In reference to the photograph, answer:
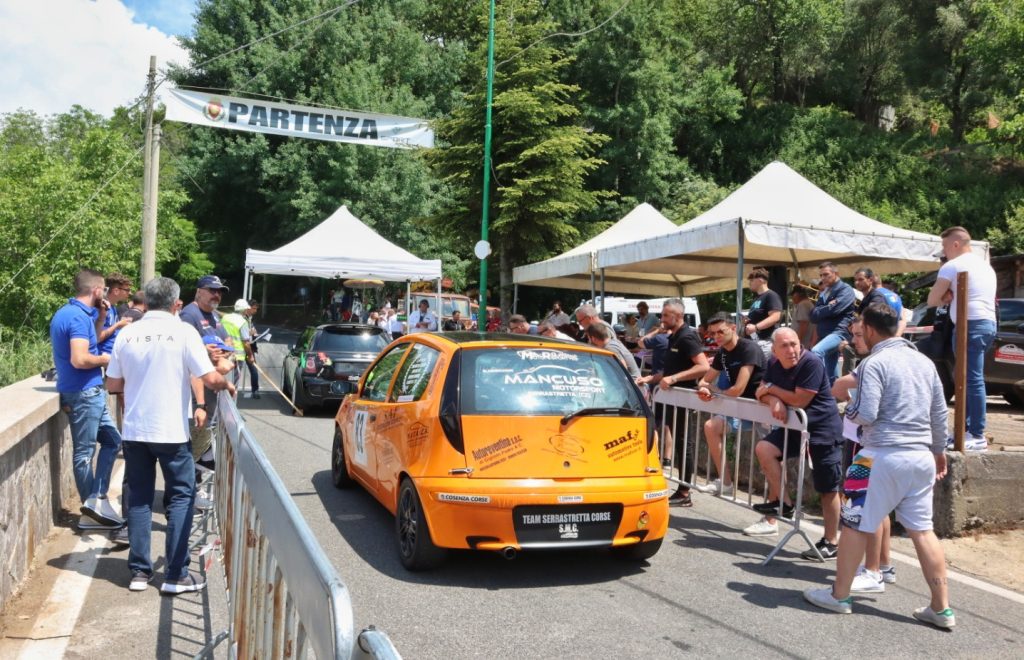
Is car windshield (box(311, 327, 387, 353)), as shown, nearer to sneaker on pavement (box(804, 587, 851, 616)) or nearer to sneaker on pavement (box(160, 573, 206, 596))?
sneaker on pavement (box(160, 573, 206, 596))

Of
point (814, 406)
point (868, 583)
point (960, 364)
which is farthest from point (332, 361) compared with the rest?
point (868, 583)

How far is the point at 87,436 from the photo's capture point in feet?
19.7

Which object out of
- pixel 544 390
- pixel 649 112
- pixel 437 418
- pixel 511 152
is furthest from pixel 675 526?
pixel 649 112

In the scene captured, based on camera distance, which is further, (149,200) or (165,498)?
(149,200)

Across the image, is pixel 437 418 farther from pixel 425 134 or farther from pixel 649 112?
pixel 649 112

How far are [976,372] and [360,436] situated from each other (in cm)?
542

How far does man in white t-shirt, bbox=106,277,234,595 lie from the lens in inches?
189

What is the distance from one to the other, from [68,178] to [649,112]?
23.1 m

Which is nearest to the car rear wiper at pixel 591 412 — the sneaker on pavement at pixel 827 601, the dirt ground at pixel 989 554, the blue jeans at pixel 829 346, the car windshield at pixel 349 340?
the sneaker on pavement at pixel 827 601

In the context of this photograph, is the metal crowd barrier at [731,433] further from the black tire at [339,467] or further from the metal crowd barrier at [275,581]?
the metal crowd barrier at [275,581]

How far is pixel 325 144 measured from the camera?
120 feet

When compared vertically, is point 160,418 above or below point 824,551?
above

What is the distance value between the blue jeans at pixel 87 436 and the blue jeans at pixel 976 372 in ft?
22.8

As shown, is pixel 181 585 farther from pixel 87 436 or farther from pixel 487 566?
pixel 487 566
